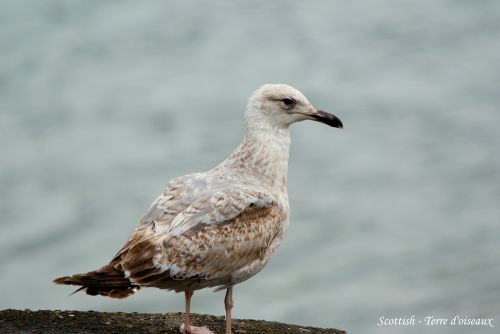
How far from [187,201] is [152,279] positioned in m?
0.70

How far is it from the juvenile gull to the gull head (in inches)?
10.6

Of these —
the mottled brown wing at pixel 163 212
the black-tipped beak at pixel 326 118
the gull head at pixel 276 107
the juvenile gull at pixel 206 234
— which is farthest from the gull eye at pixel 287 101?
the mottled brown wing at pixel 163 212

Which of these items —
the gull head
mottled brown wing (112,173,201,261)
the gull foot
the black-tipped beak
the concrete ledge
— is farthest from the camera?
the black-tipped beak

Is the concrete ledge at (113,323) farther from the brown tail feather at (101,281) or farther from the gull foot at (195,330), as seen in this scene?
the brown tail feather at (101,281)

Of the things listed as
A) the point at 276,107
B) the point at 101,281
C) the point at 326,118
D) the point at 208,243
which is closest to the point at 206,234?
the point at 208,243

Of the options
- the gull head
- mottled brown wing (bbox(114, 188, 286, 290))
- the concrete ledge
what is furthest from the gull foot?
the gull head

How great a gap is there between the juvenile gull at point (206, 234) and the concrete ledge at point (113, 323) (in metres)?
0.41

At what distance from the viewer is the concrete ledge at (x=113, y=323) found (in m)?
9.91

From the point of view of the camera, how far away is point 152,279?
9.38 meters

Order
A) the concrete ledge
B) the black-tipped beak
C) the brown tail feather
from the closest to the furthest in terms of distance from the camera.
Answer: the brown tail feather → the concrete ledge → the black-tipped beak

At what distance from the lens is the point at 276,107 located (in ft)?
34.6

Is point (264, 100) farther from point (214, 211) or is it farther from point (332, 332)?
point (332, 332)

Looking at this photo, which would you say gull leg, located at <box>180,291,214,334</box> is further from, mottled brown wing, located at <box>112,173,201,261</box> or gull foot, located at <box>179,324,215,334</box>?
mottled brown wing, located at <box>112,173,201,261</box>

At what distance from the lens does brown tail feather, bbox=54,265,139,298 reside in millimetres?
9281
